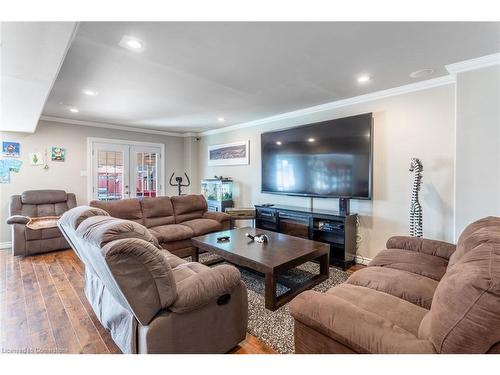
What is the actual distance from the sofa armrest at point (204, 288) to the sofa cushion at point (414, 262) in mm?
1293

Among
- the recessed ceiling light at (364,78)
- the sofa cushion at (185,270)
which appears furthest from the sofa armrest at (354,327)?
the recessed ceiling light at (364,78)

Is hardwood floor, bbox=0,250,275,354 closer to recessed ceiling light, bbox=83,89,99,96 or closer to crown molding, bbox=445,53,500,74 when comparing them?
recessed ceiling light, bbox=83,89,99,96

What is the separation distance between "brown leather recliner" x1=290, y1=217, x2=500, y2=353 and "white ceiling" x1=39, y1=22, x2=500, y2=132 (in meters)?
1.55

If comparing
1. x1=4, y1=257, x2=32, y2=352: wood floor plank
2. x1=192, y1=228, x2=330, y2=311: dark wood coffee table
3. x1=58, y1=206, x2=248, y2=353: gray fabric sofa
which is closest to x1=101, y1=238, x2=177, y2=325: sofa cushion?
x1=58, y1=206, x2=248, y2=353: gray fabric sofa

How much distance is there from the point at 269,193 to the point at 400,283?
3.19 m

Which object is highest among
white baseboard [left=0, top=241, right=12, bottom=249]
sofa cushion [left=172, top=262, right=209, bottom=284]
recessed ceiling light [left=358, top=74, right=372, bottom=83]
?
recessed ceiling light [left=358, top=74, right=372, bottom=83]

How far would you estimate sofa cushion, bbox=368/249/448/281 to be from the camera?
190cm

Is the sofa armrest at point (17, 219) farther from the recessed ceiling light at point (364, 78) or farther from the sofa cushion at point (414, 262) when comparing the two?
the recessed ceiling light at point (364, 78)

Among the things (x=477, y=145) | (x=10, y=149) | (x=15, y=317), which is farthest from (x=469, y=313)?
(x=10, y=149)

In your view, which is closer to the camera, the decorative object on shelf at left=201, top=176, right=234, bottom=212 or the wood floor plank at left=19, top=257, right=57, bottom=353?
the wood floor plank at left=19, top=257, right=57, bottom=353

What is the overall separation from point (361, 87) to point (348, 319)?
9.50 feet
